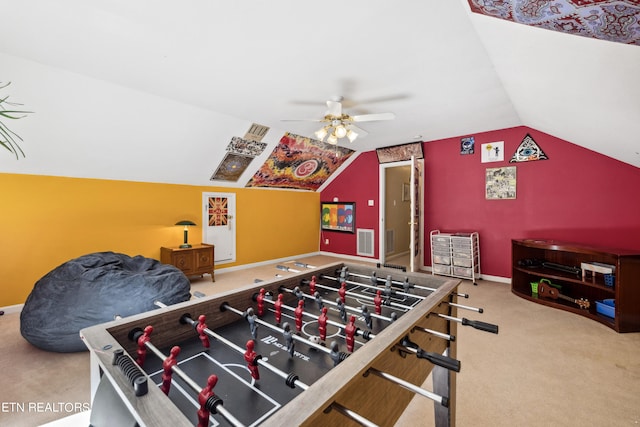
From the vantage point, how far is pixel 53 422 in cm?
159

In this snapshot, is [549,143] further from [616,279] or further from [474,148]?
[616,279]

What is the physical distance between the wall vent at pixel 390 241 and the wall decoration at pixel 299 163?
190 centimetres

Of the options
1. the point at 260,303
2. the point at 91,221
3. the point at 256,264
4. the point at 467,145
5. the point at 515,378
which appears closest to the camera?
the point at 260,303

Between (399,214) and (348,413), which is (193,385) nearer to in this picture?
(348,413)

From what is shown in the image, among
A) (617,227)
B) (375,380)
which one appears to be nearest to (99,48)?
(375,380)

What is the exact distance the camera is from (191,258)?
430cm

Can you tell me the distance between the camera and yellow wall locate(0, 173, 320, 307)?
326cm

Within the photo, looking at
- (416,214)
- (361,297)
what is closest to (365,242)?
(416,214)

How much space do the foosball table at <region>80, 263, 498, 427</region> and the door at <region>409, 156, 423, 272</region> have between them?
10.4 ft

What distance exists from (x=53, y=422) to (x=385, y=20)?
3.18 meters

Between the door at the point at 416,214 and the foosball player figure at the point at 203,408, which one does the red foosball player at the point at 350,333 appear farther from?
the door at the point at 416,214

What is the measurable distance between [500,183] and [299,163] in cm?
349

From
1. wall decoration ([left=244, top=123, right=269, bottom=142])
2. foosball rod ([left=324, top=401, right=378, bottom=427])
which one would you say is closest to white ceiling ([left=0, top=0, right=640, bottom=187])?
wall decoration ([left=244, top=123, right=269, bottom=142])

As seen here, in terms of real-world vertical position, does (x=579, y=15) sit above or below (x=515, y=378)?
above
